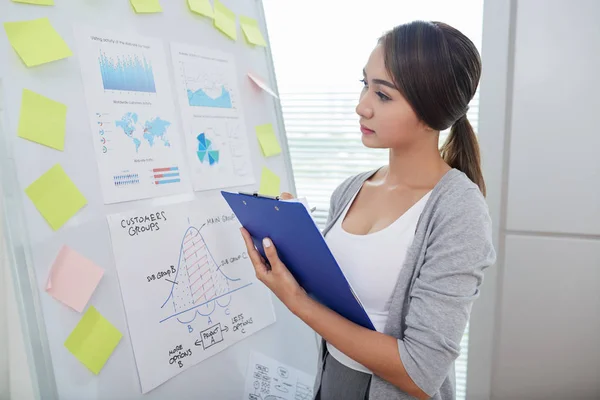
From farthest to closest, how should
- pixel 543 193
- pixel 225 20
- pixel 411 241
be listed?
pixel 543 193 < pixel 225 20 < pixel 411 241

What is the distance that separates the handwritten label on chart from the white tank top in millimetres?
291

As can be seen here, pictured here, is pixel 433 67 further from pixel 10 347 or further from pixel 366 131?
pixel 10 347

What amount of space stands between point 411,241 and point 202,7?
76 centimetres

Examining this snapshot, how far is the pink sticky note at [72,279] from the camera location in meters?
0.85

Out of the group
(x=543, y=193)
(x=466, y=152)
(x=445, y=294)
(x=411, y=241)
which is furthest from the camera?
(x=543, y=193)

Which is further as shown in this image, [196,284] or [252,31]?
[252,31]

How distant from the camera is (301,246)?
0.87 meters

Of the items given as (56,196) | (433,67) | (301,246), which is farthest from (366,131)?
(56,196)

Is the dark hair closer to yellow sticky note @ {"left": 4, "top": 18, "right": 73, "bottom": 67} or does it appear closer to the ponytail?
the ponytail

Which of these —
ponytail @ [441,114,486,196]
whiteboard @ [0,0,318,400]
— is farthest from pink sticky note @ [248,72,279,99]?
ponytail @ [441,114,486,196]

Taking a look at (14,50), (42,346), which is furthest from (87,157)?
(42,346)

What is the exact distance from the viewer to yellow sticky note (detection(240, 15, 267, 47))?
1.35 metres

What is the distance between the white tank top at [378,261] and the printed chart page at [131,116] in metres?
0.40

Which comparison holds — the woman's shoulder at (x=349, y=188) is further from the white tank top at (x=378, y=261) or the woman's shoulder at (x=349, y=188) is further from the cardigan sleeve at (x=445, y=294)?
the cardigan sleeve at (x=445, y=294)
